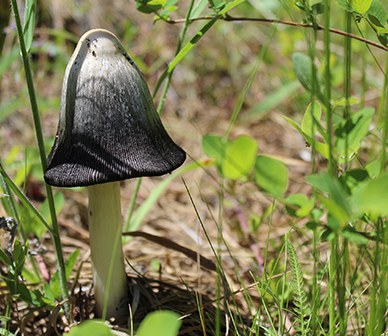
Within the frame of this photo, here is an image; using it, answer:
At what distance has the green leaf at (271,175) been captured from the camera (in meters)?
1.81

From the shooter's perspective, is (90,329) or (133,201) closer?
(90,329)

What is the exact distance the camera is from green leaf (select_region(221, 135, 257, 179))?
197 cm

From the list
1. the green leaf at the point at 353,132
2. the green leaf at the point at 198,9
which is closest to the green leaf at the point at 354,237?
the green leaf at the point at 353,132

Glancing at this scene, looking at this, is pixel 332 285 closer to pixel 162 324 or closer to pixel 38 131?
pixel 162 324

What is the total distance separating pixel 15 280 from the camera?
5.44 ft

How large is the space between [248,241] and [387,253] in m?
1.22

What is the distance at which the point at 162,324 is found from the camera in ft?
3.27

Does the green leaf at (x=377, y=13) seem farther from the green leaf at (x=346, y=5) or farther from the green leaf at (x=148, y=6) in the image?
the green leaf at (x=148, y=6)

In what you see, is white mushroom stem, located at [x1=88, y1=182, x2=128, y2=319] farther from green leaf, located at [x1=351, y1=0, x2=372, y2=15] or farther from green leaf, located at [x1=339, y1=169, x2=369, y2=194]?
green leaf, located at [x1=351, y1=0, x2=372, y2=15]

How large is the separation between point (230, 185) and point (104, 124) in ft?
4.23

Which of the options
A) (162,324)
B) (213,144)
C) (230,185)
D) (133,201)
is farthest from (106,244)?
(230,185)

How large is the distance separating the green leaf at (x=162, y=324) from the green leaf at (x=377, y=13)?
90cm

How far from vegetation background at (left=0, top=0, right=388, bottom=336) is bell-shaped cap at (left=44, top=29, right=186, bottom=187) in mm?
136

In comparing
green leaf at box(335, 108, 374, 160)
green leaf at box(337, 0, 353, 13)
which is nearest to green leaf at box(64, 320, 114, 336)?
green leaf at box(335, 108, 374, 160)
